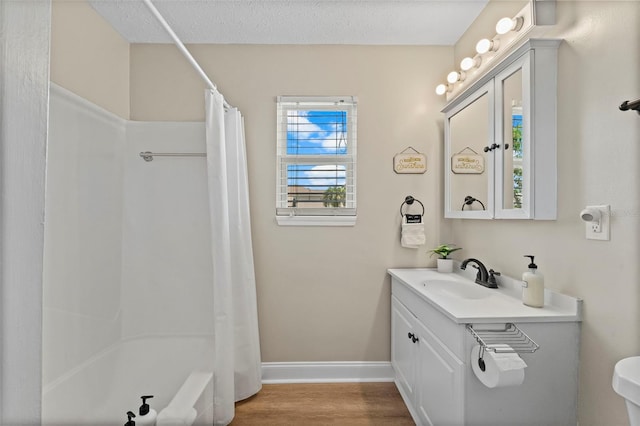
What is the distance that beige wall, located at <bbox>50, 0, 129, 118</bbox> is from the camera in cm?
174

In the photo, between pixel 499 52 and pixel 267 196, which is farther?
pixel 267 196

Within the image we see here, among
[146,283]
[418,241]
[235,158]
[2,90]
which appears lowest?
[146,283]

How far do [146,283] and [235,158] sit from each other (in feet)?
3.54

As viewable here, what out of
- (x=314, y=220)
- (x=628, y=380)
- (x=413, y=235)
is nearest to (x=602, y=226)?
(x=628, y=380)

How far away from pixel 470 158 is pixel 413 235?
26.1 inches

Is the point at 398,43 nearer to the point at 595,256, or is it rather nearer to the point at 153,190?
the point at 595,256

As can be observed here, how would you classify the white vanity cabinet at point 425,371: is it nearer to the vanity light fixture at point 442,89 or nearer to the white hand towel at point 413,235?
the white hand towel at point 413,235

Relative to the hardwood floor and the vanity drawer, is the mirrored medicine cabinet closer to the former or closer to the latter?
the vanity drawer

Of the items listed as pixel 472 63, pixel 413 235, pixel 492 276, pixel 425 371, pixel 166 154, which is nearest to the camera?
pixel 425 371

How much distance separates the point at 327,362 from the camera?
7.68 feet

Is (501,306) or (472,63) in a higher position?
(472,63)

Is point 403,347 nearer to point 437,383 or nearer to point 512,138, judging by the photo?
point 437,383

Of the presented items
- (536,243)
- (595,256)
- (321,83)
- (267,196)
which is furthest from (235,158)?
(595,256)

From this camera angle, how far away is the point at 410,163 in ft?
→ 7.72
